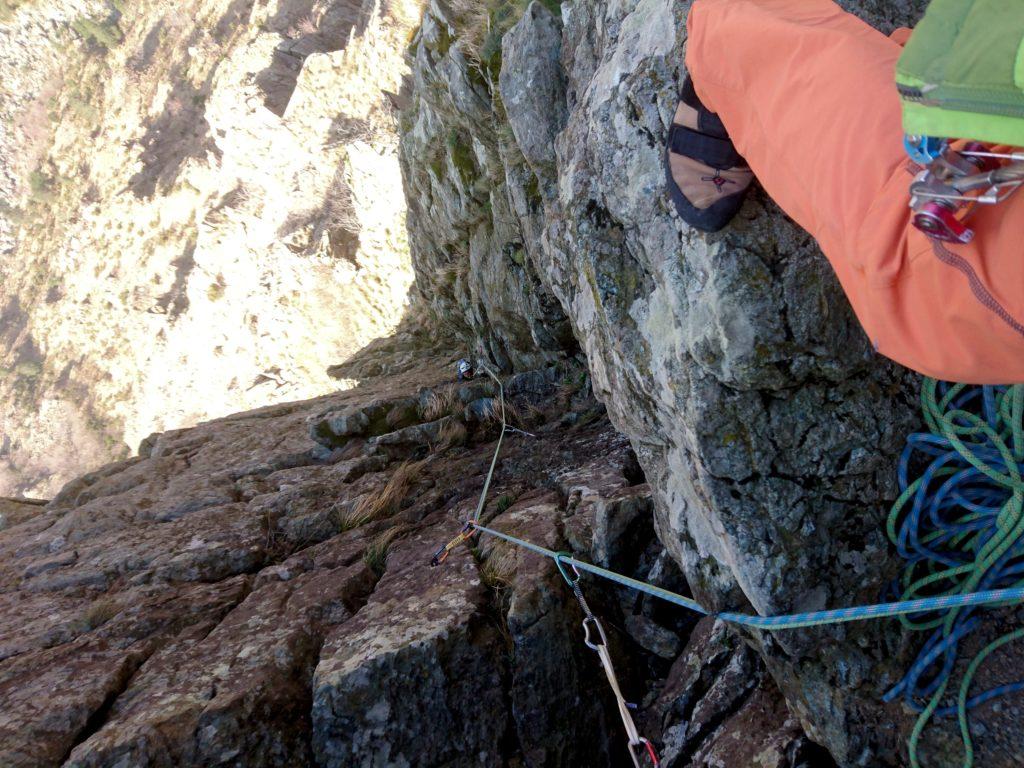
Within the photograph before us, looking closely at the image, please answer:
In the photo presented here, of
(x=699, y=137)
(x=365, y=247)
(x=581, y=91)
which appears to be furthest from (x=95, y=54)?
(x=699, y=137)

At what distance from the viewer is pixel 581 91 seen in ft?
12.1

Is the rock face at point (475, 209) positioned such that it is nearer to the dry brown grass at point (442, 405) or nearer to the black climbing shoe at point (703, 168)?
the dry brown grass at point (442, 405)

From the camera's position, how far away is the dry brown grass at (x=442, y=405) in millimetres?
6758

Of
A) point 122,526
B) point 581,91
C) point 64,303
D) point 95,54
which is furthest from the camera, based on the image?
point 95,54

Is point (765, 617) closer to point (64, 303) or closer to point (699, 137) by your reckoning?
point (699, 137)

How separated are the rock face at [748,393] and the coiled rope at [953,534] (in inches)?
3.3

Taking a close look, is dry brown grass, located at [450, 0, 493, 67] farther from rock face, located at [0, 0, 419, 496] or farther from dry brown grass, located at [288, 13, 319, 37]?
dry brown grass, located at [288, 13, 319, 37]

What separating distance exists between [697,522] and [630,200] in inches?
56.4

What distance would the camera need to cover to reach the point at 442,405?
684cm

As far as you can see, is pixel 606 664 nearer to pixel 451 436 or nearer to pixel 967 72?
pixel 967 72

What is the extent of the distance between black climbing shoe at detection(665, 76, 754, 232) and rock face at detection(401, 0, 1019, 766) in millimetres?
92

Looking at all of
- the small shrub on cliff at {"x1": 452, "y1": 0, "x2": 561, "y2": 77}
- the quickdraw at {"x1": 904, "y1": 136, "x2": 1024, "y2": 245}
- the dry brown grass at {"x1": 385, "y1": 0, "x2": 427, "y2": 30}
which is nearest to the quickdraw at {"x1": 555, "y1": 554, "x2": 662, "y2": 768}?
the quickdraw at {"x1": 904, "y1": 136, "x2": 1024, "y2": 245}

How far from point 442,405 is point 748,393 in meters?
4.86

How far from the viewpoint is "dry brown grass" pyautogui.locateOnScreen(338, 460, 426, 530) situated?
476 cm
